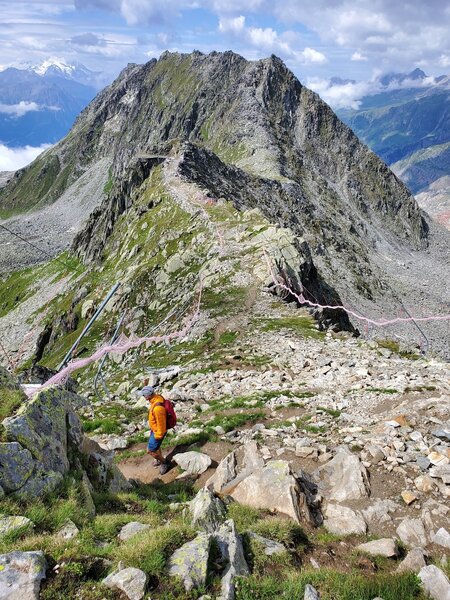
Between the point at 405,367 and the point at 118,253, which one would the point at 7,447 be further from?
the point at 118,253

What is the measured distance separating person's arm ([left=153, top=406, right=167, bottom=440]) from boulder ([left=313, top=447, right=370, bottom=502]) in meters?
5.59

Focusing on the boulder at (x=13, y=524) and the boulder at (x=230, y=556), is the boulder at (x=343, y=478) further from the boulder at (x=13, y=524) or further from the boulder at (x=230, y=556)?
the boulder at (x=13, y=524)

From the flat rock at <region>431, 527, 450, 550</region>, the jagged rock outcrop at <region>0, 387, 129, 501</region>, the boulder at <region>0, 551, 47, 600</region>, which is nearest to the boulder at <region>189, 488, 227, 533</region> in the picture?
the jagged rock outcrop at <region>0, 387, 129, 501</region>

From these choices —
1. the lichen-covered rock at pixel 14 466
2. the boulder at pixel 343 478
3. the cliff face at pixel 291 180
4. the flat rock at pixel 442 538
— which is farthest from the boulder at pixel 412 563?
the cliff face at pixel 291 180

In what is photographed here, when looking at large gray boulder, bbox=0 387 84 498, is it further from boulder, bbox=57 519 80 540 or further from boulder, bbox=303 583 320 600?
boulder, bbox=303 583 320 600

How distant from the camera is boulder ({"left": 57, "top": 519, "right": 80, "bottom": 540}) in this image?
7.98 meters

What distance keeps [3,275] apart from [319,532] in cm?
17812

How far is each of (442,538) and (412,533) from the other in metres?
0.63

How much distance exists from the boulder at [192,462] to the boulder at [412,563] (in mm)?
7248

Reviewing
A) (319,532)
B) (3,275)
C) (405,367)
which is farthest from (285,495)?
(3,275)

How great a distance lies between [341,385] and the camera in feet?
67.9

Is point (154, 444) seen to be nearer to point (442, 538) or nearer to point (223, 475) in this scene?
point (223, 475)

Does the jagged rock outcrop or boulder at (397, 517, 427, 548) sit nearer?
the jagged rock outcrop

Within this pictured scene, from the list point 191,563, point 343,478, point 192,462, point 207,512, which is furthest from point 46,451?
point 343,478
